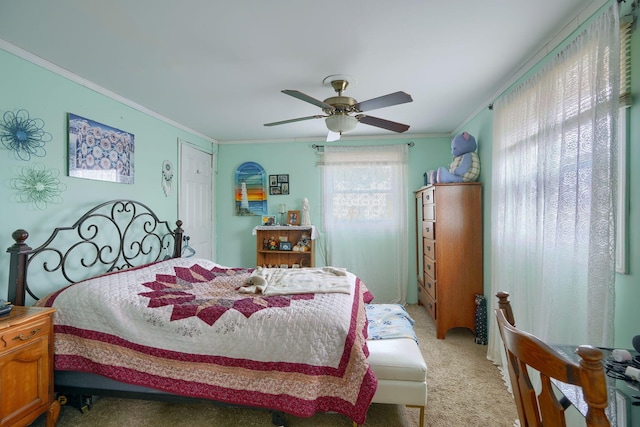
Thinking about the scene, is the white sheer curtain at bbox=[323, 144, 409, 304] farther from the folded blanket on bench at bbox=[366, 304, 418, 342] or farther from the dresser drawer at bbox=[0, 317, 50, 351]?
the dresser drawer at bbox=[0, 317, 50, 351]

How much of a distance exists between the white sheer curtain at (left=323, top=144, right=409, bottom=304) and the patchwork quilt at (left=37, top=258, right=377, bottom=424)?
2.31m

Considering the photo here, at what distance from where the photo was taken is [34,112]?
2.13 metres

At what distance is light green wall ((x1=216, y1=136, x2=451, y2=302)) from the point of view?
437 centimetres

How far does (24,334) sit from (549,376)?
2.38 metres

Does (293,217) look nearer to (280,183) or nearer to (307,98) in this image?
(280,183)

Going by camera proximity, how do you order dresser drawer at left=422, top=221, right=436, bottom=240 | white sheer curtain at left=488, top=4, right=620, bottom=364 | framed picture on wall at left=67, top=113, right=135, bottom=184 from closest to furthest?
1. white sheer curtain at left=488, top=4, right=620, bottom=364
2. framed picture on wall at left=67, top=113, right=135, bottom=184
3. dresser drawer at left=422, top=221, right=436, bottom=240

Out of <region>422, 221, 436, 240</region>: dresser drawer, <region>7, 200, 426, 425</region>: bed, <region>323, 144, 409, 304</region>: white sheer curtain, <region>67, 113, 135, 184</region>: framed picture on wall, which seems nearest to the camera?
<region>7, 200, 426, 425</region>: bed

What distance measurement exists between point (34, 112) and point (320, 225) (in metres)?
3.27

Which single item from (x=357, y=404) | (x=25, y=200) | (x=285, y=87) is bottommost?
(x=357, y=404)

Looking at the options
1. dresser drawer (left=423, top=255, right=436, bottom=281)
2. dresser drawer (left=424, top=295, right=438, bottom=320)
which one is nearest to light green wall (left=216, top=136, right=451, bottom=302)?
dresser drawer (left=423, top=255, right=436, bottom=281)

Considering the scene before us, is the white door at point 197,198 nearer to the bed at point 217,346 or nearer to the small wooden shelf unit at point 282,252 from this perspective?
the small wooden shelf unit at point 282,252

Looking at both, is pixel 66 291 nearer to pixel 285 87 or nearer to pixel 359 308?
pixel 359 308

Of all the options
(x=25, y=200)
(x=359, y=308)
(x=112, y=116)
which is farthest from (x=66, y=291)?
(x=359, y=308)

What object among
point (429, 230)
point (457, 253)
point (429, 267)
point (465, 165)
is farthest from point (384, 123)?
point (429, 267)
